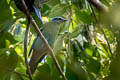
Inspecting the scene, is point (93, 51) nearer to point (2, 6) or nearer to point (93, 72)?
point (93, 72)

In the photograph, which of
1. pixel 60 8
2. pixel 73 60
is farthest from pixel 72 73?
pixel 60 8

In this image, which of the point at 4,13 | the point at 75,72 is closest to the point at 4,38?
the point at 4,13

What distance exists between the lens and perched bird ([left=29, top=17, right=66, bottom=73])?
1675 millimetres

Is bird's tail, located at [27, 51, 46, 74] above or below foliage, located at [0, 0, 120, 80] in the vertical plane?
below

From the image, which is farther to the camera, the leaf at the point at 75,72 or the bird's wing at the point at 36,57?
the bird's wing at the point at 36,57

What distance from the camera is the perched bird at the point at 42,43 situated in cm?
167

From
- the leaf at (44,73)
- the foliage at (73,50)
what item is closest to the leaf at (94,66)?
the foliage at (73,50)

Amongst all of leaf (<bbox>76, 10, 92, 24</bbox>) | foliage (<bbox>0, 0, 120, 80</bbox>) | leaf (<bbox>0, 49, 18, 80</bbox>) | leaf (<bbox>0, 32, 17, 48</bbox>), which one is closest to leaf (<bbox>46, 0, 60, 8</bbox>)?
foliage (<bbox>0, 0, 120, 80</bbox>)

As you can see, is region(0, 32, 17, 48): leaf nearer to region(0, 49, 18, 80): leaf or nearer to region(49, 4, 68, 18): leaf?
region(0, 49, 18, 80): leaf

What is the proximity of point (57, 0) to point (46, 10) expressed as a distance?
0.12 m

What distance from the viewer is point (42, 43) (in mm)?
1727

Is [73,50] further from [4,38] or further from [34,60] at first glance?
[4,38]

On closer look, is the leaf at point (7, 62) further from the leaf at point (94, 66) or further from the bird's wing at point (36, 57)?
the leaf at point (94, 66)

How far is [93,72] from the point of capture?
1.52 metres
